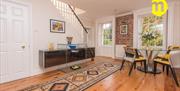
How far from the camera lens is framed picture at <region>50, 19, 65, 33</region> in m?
3.91

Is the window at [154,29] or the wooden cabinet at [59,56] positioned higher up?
the window at [154,29]

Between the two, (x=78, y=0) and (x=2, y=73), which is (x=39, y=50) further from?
(x=78, y=0)

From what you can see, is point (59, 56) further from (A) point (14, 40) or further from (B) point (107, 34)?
(B) point (107, 34)

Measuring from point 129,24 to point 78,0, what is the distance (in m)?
2.86

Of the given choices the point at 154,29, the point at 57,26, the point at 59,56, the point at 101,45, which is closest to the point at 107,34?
the point at 101,45

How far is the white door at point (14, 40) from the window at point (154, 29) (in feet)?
Answer: 13.1

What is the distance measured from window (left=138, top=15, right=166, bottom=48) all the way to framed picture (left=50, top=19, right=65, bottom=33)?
3.06 m

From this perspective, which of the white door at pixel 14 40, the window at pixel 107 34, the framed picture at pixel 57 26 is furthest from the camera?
the window at pixel 107 34

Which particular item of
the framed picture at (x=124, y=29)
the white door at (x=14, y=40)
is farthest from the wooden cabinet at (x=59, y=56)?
the framed picture at (x=124, y=29)

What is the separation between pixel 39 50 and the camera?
3514mm

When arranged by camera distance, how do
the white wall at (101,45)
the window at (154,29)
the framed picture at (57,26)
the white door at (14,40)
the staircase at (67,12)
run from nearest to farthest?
the white door at (14,40), the framed picture at (57,26), the staircase at (67,12), the window at (154,29), the white wall at (101,45)

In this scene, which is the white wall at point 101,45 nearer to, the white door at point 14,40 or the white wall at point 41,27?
the white wall at point 41,27

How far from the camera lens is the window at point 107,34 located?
6.79m

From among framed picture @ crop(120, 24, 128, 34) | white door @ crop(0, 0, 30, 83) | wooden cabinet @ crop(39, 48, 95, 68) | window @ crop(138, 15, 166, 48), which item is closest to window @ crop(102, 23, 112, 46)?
framed picture @ crop(120, 24, 128, 34)
